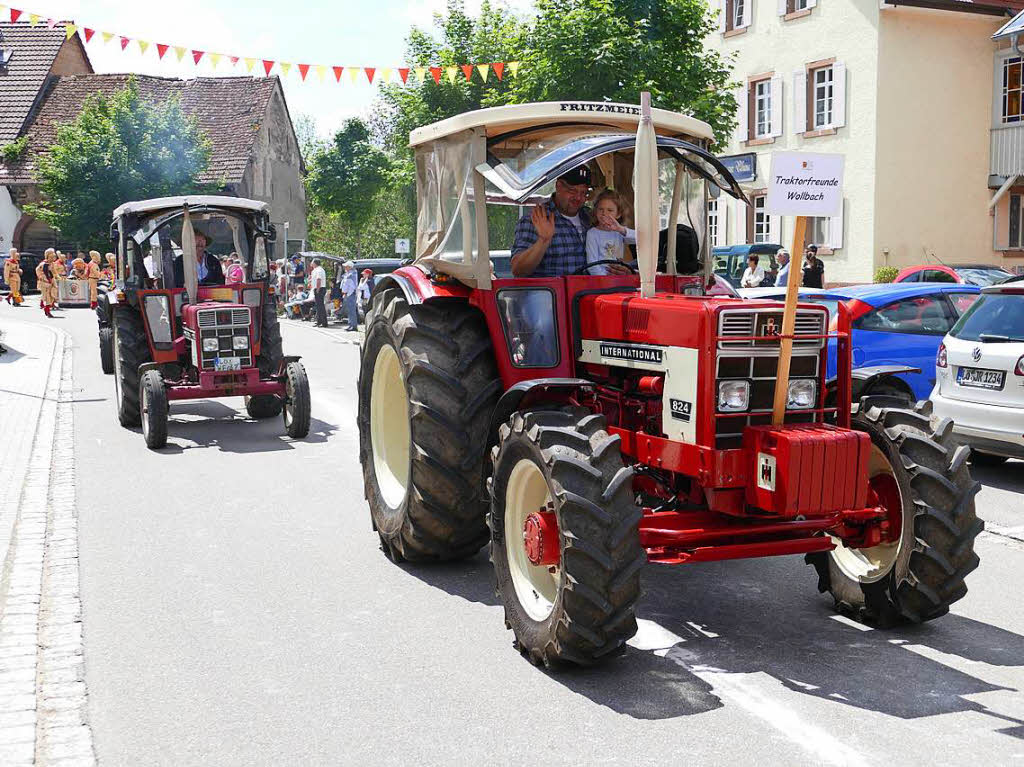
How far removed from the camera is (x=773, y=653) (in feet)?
17.6

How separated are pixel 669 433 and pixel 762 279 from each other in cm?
1736

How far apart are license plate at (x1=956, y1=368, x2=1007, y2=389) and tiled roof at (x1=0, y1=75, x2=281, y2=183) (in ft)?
136

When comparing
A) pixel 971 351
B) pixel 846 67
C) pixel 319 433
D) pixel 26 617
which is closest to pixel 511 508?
pixel 26 617

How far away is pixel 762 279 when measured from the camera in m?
22.2

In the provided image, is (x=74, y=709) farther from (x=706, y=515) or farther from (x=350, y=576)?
(x=706, y=515)

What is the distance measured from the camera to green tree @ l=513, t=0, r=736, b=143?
2416 centimetres

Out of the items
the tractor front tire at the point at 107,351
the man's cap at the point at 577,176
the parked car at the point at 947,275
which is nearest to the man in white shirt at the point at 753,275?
the parked car at the point at 947,275

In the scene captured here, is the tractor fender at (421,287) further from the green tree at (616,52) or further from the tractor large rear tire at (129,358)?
the green tree at (616,52)

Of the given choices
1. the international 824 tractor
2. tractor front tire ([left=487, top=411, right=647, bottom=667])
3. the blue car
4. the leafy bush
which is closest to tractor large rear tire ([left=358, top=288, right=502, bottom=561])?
the international 824 tractor

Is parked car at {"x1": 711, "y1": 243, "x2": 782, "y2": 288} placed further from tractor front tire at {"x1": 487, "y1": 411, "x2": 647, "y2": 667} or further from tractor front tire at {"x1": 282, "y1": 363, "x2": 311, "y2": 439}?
tractor front tire at {"x1": 487, "y1": 411, "x2": 647, "y2": 667}

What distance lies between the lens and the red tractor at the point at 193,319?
12.1 m

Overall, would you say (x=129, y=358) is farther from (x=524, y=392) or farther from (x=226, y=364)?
(x=524, y=392)

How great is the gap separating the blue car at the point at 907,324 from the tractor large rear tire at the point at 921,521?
5.82 metres

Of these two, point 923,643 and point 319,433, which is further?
point 319,433
